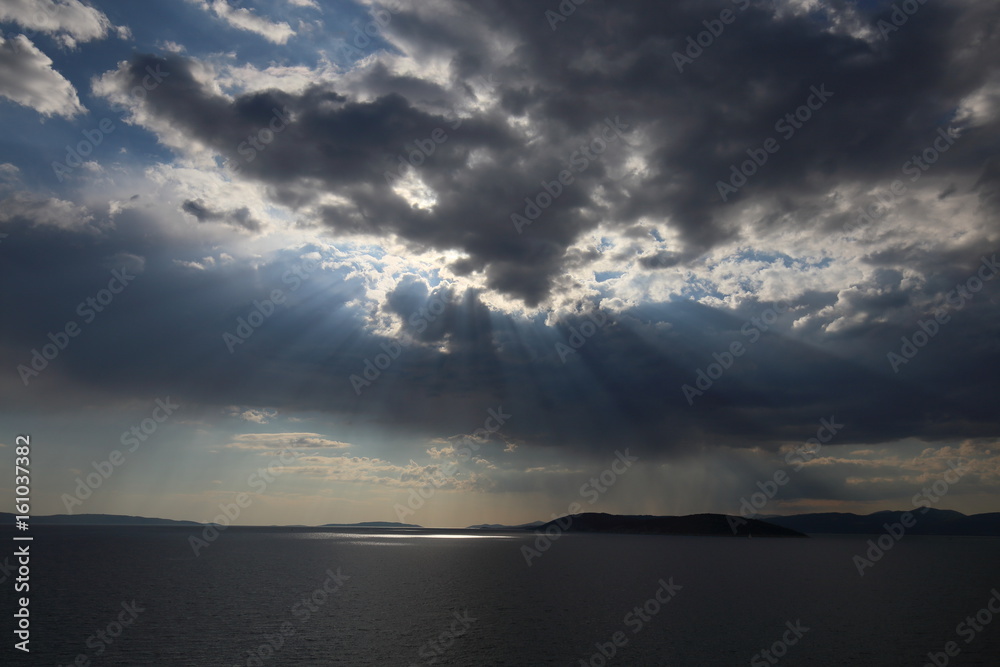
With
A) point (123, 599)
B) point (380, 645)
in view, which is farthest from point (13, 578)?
point (380, 645)

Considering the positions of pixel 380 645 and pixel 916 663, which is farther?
pixel 380 645

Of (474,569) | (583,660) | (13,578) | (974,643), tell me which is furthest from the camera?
(474,569)

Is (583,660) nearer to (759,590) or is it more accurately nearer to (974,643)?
(974,643)

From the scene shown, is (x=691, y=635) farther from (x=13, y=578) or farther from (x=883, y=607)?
(x=13, y=578)

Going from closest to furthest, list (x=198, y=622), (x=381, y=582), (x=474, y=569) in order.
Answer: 1. (x=198, y=622)
2. (x=381, y=582)
3. (x=474, y=569)

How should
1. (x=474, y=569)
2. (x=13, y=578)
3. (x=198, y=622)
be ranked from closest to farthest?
(x=198, y=622) → (x=13, y=578) → (x=474, y=569)

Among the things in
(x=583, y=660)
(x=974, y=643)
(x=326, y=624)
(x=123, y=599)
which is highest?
(x=123, y=599)

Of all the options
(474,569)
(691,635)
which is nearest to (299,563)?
(474,569)

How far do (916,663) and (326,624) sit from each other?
5378 cm

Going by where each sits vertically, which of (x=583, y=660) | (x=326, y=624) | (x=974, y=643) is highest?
(x=326, y=624)

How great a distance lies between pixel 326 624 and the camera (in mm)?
59906

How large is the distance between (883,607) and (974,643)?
24099 millimetres

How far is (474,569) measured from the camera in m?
134

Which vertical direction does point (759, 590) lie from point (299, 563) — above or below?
below
